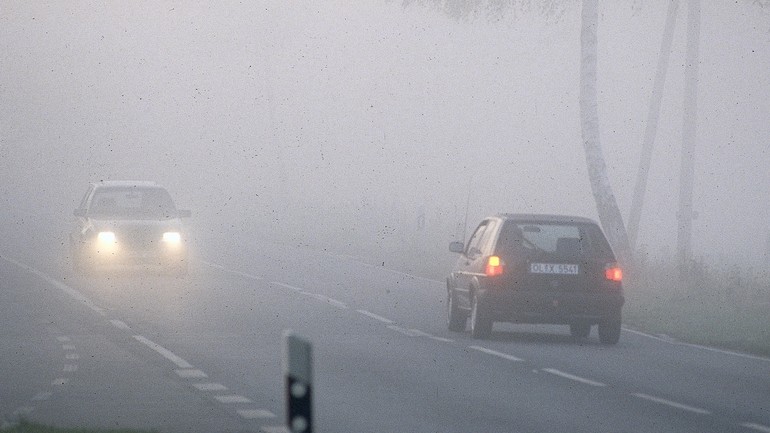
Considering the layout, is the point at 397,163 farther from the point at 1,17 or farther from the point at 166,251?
the point at 166,251

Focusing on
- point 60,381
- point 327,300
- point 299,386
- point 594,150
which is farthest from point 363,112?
point 299,386

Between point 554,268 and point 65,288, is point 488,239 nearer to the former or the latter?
point 554,268

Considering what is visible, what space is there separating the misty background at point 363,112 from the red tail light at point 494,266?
37.5 meters

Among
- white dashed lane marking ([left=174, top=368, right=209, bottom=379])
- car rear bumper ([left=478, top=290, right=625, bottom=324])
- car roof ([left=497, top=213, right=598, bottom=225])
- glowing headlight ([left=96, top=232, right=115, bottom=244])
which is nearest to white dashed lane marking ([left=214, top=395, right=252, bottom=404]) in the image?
white dashed lane marking ([left=174, top=368, right=209, bottom=379])

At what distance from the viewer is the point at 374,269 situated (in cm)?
3753

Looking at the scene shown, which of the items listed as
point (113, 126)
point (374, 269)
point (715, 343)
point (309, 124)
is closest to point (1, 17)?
point (113, 126)

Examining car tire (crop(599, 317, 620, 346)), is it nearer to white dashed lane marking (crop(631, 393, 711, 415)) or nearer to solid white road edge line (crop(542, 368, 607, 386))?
solid white road edge line (crop(542, 368, 607, 386))

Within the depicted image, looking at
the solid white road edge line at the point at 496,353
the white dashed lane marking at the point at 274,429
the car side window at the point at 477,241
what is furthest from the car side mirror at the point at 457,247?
the white dashed lane marking at the point at 274,429

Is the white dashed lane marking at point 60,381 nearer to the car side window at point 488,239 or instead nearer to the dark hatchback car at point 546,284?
the dark hatchback car at point 546,284

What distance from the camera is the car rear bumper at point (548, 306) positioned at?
21000 millimetres

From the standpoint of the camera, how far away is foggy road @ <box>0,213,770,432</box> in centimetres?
1386

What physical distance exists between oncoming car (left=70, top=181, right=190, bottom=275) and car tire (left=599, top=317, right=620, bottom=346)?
554 inches

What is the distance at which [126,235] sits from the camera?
33.6m

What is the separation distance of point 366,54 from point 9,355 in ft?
341
